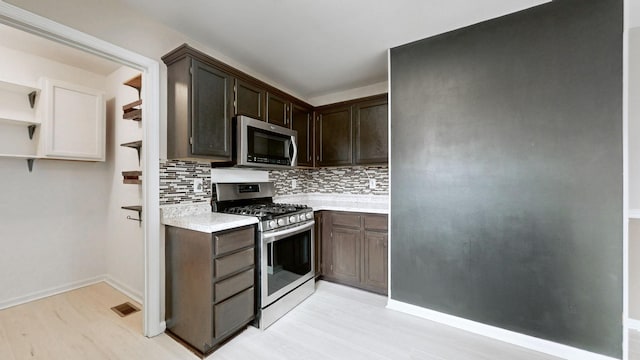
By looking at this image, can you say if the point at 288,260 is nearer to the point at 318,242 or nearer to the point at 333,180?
the point at 318,242

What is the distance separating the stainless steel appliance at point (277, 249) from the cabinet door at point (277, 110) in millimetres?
795

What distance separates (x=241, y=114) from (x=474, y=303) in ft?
8.69

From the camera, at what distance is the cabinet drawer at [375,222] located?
2666 mm

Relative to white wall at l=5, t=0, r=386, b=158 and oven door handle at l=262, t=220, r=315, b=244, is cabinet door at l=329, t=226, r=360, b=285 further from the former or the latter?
white wall at l=5, t=0, r=386, b=158

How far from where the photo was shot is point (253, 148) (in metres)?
2.41

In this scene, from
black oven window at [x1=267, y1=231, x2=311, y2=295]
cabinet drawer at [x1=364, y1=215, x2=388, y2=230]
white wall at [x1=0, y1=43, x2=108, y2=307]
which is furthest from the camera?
cabinet drawer at [x1=364, y1=215, x2=388, y2=230]

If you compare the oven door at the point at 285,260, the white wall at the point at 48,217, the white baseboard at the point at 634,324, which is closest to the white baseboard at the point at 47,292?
the white wall at the point at 48,217

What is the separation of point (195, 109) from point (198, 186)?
736mm

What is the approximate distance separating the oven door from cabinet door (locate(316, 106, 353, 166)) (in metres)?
1.02

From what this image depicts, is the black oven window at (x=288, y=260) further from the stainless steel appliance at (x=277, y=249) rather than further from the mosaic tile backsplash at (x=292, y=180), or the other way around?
the mosaic tile backsplash at (x=292, y=180)

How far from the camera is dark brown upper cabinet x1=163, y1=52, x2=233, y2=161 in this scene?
1.95 m

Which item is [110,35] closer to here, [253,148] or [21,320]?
[253,148]

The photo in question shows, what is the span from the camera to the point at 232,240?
185 cm

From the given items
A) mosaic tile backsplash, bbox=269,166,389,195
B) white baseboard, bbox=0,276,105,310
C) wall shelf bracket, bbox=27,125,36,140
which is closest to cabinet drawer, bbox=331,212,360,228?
mosaic tile backsplash, bbox=269,166,389,195
